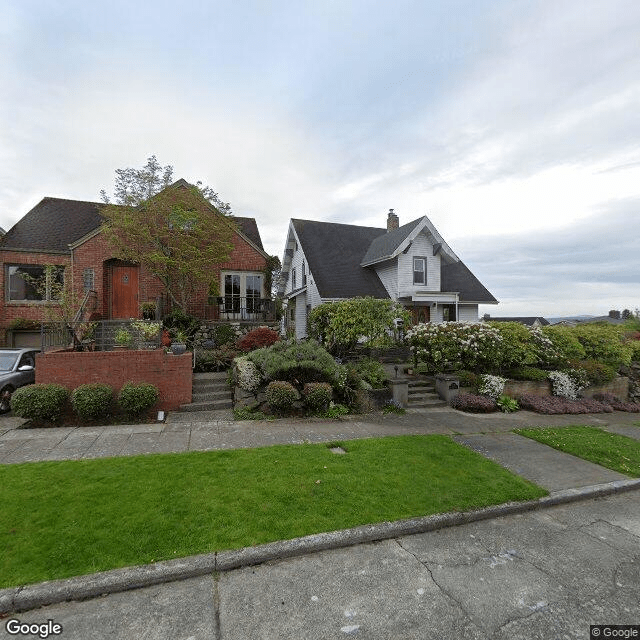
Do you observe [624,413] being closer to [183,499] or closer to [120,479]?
[183,499]

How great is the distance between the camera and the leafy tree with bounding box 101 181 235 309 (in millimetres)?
13820

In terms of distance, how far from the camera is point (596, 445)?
736cm

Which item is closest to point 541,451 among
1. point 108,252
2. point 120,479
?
point 120,479

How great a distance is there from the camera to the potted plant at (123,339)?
9.20 metres

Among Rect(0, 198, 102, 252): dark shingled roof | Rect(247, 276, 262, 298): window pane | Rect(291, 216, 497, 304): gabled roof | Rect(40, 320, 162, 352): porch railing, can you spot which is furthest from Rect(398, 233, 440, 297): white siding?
Rect(0, 198, 102, 252): dark shingled roof

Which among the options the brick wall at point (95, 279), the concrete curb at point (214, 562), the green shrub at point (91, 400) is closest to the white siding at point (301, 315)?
the brick wall at point (95, 279)

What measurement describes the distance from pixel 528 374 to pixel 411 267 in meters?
8.87

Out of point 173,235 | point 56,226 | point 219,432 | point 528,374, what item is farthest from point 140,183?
point 528,374

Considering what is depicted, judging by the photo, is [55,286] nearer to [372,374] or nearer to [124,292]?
[124,292]

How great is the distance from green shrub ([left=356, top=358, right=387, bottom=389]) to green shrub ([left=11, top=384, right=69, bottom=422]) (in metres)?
7.89

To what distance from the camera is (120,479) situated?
4832 mm

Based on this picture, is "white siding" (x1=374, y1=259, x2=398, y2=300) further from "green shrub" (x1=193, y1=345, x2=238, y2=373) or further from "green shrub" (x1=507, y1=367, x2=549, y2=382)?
"green shrub" (x1=193, y1=345, x2=238, y2=373)

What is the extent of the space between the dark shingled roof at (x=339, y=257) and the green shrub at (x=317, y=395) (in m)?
9.09

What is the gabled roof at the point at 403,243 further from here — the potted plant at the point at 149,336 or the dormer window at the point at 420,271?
the potted plant at the point at 149,336
